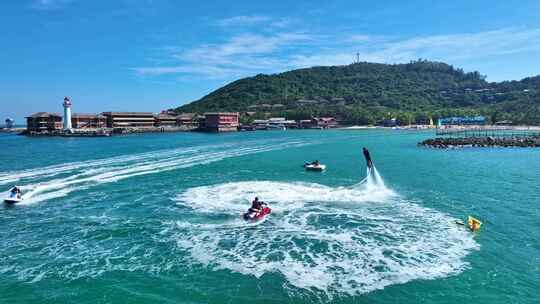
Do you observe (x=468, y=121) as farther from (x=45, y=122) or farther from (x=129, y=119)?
(x=45, y=122)

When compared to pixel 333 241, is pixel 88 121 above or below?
above

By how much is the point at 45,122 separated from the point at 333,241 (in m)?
169

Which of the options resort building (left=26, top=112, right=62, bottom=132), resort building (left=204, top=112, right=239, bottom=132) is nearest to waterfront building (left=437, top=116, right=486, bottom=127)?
resort building (left=204, top=112, right=239, bottom=132)

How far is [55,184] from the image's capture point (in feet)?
157

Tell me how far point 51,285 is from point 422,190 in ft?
115

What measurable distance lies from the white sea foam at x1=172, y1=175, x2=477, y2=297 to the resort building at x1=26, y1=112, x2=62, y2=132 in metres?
149

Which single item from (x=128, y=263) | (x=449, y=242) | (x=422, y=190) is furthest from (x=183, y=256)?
(x=422, y=190)

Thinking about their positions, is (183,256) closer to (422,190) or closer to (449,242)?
(449,242)

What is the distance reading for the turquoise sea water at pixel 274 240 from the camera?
20.7m

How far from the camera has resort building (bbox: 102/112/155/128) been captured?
18150cm

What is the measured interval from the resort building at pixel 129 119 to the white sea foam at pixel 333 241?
505ft

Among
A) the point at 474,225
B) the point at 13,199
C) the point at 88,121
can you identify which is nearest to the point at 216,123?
the point at 88,121

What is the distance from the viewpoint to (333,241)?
27.5 meters

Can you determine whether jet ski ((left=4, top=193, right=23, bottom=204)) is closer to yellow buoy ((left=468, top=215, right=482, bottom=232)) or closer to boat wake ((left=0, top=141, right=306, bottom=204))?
boat wake ((left=0, top=141, right=306, bottom=204))
